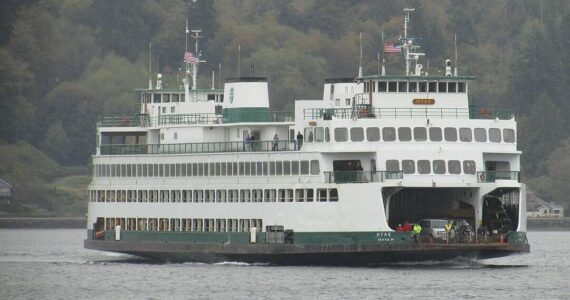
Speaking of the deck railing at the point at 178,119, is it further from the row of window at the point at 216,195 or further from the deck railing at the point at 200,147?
the row of window at the point at 216,195

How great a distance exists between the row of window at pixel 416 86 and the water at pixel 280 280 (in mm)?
6909

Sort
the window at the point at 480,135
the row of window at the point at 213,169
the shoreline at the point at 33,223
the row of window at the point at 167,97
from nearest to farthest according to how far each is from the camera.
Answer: the window at the point at 480,135
the row of window at the point at 213,169
the row of window at the point at 167,97
the shoreline at the point at 33,223

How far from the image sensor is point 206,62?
152 meters

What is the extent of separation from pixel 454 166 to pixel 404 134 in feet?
7.46

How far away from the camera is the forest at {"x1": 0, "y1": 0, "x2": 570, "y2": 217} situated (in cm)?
14625

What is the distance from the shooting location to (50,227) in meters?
141

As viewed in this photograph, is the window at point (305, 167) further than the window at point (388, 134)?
Yes

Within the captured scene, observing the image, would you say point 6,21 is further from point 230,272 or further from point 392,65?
point 230,272

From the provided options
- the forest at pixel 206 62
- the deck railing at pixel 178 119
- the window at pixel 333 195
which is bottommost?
the window at pixel 333 195

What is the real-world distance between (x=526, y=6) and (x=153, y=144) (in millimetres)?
99207

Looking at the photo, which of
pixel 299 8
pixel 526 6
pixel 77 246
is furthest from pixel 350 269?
pixel 526 6

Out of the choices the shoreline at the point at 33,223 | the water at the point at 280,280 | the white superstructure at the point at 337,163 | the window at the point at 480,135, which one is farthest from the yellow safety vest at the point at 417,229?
the shoreline at the point at 33,223

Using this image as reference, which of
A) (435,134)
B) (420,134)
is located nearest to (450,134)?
(435,134)

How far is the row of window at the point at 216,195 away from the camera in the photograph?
75625 mm
